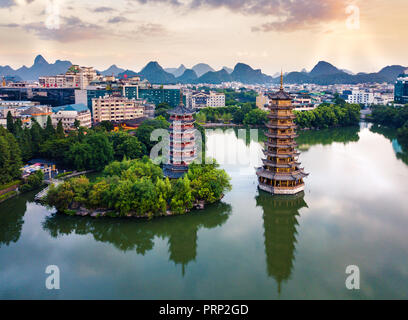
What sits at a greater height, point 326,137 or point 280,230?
point 326,137

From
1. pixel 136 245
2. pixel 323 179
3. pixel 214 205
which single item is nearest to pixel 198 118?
pixel 323 179

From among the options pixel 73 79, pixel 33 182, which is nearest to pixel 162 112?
pixel 73 79

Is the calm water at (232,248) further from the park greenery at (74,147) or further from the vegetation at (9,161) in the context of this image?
the park greenery at (74,147)

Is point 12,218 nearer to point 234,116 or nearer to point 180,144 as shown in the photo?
point 180,144

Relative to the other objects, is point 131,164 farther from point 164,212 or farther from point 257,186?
point 257,186

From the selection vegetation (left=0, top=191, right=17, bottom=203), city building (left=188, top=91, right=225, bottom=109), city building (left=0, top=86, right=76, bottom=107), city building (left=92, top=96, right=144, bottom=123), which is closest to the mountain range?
city building (left=188, top=91, right=225, bottom=109)

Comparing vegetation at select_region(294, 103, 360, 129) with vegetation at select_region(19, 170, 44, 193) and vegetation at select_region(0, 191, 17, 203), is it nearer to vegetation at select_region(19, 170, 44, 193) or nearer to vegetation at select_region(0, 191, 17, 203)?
vegetation at select_region(19, 170, 44, 193)
